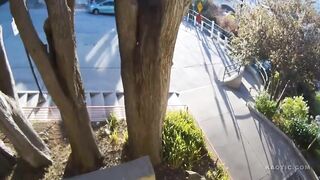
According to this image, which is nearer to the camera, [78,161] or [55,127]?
[78,161]

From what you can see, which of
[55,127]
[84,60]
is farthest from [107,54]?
[55,127]

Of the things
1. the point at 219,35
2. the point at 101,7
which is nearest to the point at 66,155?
the point at 219,35

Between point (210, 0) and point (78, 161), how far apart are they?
19.4 meters

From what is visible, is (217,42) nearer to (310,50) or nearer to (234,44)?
(234,44)

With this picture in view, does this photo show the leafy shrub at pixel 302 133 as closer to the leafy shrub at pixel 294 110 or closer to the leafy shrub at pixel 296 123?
the leafy shrub at pixel 296 123

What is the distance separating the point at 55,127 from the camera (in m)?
7.46

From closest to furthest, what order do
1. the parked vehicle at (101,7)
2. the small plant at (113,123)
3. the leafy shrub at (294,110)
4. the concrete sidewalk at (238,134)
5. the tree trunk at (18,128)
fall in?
1. the tree trunk at (18,128)
2. the small plant at (113,123)
3. the concrete sidewalk at (238,134)
4. the leafy shrub at (294,110)
5. the parked vehicle at (101,7)

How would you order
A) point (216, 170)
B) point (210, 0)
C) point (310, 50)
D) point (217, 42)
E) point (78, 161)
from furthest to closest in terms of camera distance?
point (210, 0) → point (217, 42) → point (310, 50) → point (216, 170) → point (78, 161)

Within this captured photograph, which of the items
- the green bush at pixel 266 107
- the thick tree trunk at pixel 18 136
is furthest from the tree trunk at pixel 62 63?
the green bush at pixel 266 107

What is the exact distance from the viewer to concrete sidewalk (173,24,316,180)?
848 centimetres

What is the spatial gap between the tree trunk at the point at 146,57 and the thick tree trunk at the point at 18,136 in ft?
5.20

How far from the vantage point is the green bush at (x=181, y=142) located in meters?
6.50

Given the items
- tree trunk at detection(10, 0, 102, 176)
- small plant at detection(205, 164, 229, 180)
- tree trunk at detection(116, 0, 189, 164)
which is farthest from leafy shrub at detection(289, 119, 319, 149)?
tree trunk at detection(10, 0, 102, 176)

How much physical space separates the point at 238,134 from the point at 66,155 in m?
5.02
